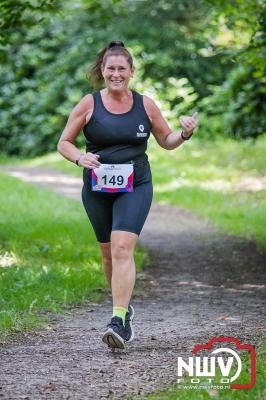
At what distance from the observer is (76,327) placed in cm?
670

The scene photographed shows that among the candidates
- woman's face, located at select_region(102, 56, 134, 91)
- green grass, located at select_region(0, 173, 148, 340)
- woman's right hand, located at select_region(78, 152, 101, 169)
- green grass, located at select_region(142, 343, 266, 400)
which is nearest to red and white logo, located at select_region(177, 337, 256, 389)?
green grass, located at select_region(142, 343, 266, 400)

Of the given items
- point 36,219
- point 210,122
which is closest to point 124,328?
point 36,219

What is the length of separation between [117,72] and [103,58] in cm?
22

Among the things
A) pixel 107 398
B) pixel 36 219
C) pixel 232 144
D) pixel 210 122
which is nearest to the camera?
pixel 107 398

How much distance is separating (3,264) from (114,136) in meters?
3.20

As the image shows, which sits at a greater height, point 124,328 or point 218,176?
point 218,176

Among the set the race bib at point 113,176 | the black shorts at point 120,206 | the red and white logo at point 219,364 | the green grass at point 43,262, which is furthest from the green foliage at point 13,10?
the red and white logo at point 219,364

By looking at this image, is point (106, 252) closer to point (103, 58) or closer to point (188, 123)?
point (188, 123)

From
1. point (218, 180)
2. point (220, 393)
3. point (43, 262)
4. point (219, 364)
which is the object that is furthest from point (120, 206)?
point (218, 180)

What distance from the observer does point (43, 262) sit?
30.2ft

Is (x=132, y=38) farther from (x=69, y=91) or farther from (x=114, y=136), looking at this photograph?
(x=114, y=136)

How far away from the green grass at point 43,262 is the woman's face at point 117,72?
194 cm

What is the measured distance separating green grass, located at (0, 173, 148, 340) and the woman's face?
1.94 metres

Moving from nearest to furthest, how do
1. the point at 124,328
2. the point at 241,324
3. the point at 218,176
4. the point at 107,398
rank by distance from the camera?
1. the point at 107,398
2. the point at 124,328
3. the point at 241,324
4. the point at 218,176
